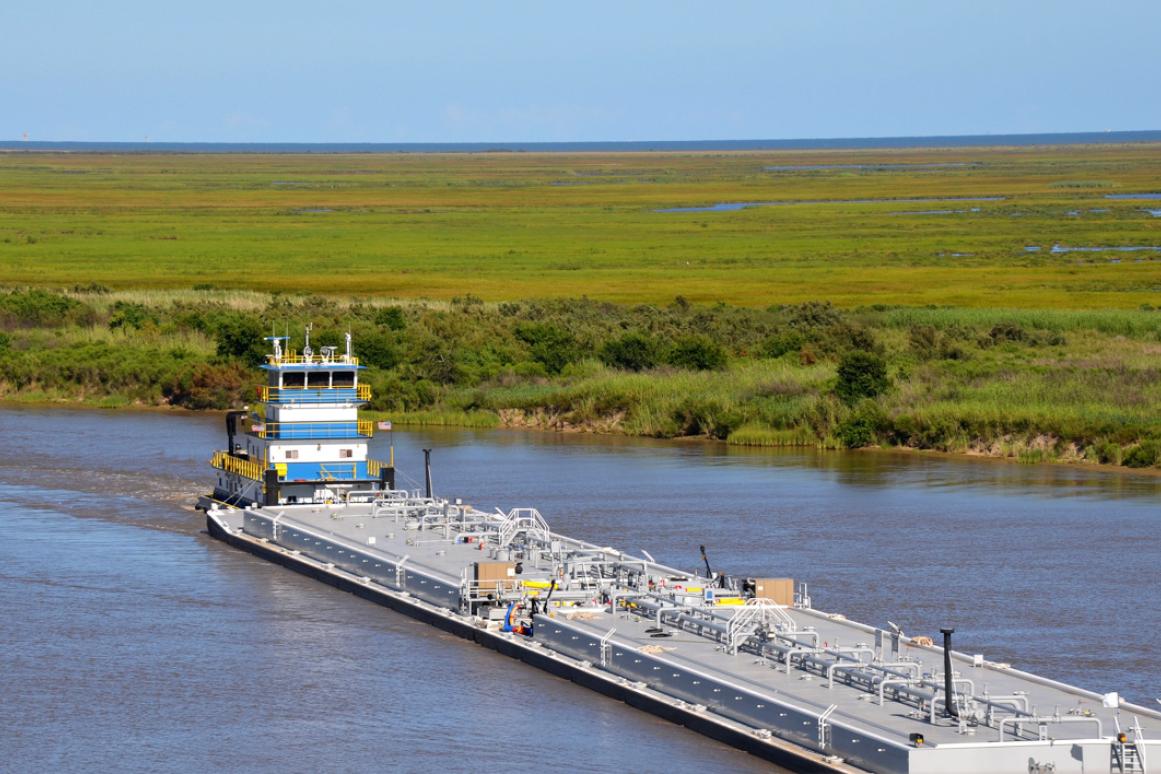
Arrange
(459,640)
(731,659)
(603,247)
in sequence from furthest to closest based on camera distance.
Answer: (603,247)
(459,640)
(731,659)

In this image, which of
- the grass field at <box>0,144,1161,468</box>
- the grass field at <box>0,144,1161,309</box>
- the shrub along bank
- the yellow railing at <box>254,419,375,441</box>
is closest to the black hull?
the yellow railing at <box>254,419,375,441</box>

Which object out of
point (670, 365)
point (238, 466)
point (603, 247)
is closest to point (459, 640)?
point (238, 466)

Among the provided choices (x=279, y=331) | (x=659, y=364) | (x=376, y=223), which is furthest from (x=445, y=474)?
(x=376, y=223)

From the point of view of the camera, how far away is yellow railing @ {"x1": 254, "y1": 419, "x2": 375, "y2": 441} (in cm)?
4434

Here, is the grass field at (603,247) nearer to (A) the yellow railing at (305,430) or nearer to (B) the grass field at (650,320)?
(B) the grass field at (650,320)

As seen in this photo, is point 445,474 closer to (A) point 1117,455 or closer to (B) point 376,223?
(A) point 1117,455

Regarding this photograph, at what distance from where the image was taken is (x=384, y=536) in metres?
38.8

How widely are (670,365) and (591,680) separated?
38.2 metres

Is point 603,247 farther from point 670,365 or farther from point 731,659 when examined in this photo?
point 731,659

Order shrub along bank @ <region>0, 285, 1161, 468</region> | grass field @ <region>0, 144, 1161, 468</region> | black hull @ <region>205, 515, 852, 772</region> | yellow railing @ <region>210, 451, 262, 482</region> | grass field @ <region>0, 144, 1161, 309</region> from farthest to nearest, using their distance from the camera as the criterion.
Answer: grass field @ <region>0, 144, 1161, 309</region>, grass field @ <region>0, 144, 1161, 468</region>, shrub along bank @ <region>0, 285, 1161, 468</region>, yellow railing @ <region>210, 451, 262, 482</region>, black hull @ <region>205, 515, 852, 772</region>

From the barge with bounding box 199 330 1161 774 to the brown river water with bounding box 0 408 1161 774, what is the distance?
56cm

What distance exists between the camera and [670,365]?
65.1 m

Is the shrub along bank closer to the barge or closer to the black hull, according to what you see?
the barge

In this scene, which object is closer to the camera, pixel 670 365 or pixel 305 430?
pixel 305 430
